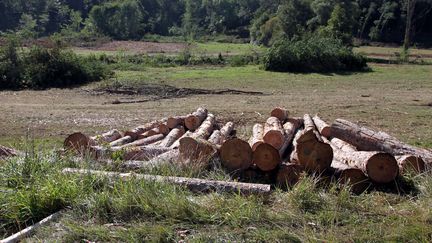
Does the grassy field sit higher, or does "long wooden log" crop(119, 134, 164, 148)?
the grassy field

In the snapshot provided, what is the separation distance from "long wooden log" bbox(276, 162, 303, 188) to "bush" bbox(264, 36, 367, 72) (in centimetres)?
2351

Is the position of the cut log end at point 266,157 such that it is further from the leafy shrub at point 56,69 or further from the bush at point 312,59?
the bush at point 312,59

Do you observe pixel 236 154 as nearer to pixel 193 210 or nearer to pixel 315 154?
pixel 315 154

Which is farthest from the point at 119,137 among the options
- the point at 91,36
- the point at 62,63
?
the point at 91,36

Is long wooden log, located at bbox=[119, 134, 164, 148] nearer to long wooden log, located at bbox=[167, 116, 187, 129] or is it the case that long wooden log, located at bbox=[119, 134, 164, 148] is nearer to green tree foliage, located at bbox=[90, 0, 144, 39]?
long wooden log, located at bbox=[167, 116, 187, 129]

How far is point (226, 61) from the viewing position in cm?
3562

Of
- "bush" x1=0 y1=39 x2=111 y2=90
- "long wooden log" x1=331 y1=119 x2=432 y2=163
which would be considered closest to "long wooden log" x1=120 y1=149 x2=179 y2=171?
"long wooden log" x1=331 y1=119 x2=432 y2=163

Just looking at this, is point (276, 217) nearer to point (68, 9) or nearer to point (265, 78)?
point (265, 78)

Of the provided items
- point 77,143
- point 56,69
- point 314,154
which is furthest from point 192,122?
point 56,69

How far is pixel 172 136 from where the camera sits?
1050 centimetres

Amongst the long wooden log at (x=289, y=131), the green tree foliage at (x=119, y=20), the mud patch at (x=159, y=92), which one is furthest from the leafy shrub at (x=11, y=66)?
the green tree foliage at (x=119, y=20)

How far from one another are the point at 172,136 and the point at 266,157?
3964 millimetres

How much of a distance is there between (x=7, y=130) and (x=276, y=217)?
10.6m

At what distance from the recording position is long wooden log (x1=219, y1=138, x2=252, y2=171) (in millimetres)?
6816
